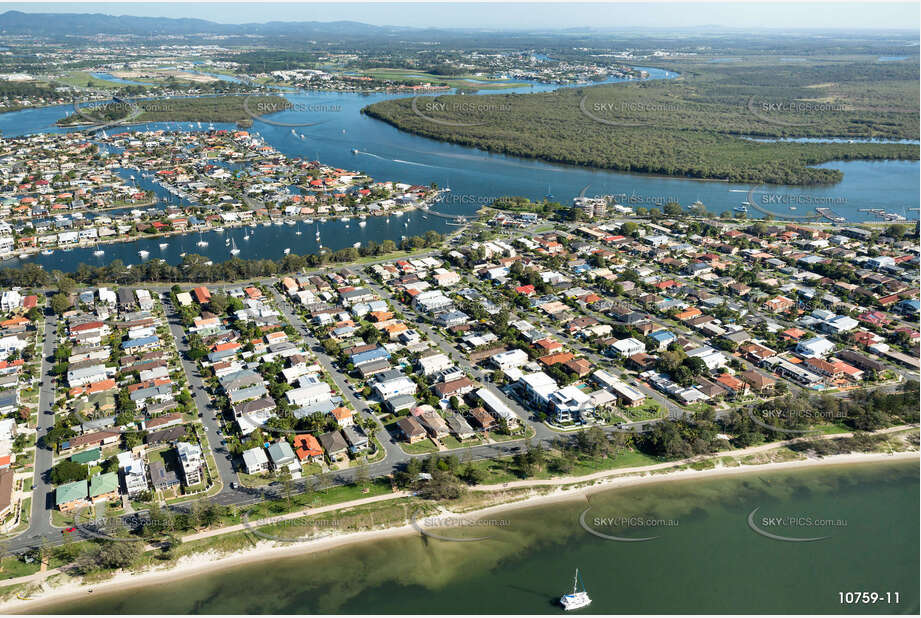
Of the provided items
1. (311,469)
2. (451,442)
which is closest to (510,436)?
(451,442)

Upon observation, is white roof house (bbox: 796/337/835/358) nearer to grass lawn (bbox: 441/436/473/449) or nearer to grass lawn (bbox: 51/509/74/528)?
grass lawn (bbox: 441/436/473/449)

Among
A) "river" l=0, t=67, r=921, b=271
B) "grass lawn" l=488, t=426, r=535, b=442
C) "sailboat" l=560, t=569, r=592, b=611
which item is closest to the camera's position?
"sailboat" l=560, t=569, r=592, b=611

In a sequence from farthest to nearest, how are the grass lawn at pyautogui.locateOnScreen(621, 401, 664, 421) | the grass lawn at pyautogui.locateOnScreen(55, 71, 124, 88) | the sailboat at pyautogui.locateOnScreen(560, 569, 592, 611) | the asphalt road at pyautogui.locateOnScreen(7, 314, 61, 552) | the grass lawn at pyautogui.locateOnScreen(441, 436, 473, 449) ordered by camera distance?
the grass lawn at pyautogui.locateOnScreen(55, 71, 124, 88)
the grass lawn at pyautogui.locateOnScreen(621, 401, 664, 421)
the grass lawn at pyautogui.locateOnScreen(441, 436, 473, 449)
the asphalt road at pyautogui.locateOnScreen(7, 314, 61, 552)
the sailboat at pyautogui.locateOnScreen(560, 569, 592, 611)

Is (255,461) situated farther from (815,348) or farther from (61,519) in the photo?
(815,348)

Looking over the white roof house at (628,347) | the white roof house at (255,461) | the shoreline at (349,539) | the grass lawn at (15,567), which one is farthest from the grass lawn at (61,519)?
the white roof house at (628,347)

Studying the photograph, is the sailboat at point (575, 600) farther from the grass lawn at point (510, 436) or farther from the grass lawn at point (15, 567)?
the grass lawn at point (15, 567)

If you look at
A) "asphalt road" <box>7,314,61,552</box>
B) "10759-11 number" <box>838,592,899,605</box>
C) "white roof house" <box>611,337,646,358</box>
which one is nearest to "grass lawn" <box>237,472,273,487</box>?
"asphalt road" <box>7,314,61,552</box>
